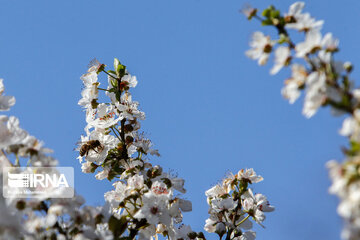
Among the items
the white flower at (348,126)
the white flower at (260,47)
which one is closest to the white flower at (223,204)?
the white flower at (260,47)

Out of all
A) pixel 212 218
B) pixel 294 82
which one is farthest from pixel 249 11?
pixel 212 218

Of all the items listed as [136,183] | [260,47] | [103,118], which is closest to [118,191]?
[136,183]

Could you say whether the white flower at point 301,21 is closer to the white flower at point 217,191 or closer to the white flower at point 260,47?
the white flower at point 260,47

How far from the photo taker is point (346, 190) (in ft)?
7.75

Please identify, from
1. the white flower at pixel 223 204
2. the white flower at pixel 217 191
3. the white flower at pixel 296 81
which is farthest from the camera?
the white flower at pixel 217 191

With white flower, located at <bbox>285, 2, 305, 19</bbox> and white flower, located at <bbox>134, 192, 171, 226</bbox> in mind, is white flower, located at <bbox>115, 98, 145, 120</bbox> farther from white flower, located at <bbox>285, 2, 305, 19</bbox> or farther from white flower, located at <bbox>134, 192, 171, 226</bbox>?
white flower, located at <bbox>285, 2, 305, 19</bbox>

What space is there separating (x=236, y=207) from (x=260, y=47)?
2155mm

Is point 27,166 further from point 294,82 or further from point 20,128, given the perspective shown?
point 294,82

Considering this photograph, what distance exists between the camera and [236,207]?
16.3ft

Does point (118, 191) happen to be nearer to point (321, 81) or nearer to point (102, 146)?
point (102, 146)

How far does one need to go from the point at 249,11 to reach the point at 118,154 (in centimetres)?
237

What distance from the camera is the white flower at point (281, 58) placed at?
3.12m

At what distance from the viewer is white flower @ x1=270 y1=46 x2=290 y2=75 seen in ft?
10.2

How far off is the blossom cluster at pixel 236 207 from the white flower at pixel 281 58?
202 cm
